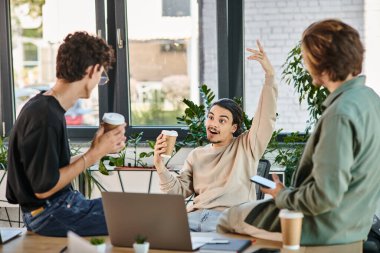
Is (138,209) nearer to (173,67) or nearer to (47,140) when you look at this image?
(47,140)

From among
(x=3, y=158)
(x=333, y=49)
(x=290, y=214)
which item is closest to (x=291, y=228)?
(x=290, y=214)

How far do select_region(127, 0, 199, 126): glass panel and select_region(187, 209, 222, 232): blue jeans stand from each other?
1.71 m

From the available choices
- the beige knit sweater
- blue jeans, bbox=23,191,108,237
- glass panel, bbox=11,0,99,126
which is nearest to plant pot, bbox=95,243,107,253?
blue jeans, bbox=23,191,108,237

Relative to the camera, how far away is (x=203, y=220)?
3834 mm

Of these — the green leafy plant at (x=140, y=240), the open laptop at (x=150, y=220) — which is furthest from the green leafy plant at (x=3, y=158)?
the green leafy plant at (x=140, y=240)

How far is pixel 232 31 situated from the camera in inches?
211

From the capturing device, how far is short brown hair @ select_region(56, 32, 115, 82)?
3.03 metres

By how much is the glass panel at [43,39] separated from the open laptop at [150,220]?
9.75 ft

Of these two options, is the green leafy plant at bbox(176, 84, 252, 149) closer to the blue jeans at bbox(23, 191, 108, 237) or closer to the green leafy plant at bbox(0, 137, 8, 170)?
the green leafy plant at bbox(0, 137, 8, 170)

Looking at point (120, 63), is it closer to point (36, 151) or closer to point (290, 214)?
point (36, 151)

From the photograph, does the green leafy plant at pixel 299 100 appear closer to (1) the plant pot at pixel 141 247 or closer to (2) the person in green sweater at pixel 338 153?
(2) the person in green sweater at pixel 338 153

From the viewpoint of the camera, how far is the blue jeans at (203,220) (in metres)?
3.79

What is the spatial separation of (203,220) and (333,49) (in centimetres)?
153

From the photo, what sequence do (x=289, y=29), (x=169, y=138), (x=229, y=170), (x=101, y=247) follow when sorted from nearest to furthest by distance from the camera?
(x=101, y=247), (x=169, y=138), (x=229, y=170), (x=289, y=29)
